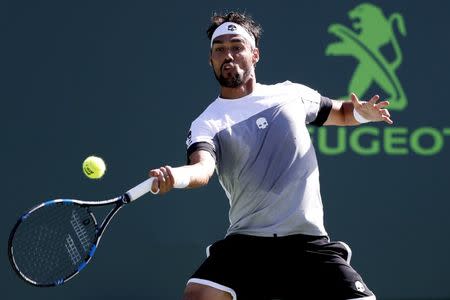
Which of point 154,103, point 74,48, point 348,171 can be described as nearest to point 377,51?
point 348,171

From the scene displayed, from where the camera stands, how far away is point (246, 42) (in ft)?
14.4

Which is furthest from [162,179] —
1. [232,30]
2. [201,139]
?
[232,30]

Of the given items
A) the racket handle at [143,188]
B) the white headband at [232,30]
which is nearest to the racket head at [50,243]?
the racket handle at [143,188]

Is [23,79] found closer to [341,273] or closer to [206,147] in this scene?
[206,147]

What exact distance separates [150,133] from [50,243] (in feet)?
5.71

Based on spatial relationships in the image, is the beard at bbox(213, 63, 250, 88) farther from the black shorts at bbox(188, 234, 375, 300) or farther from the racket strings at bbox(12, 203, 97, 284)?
the racket strings at bbox(12, 203, 97, 284)

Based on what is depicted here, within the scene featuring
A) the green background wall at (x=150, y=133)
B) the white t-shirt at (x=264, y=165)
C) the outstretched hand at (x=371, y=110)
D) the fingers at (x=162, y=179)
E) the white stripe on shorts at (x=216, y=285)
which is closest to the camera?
the fingers at (x=162, y=179)

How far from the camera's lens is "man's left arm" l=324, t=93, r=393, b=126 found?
431cm

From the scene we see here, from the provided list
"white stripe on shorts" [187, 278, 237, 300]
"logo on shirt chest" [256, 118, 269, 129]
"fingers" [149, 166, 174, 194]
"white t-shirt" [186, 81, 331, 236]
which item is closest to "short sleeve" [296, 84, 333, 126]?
"white t-shirt" [186, 81, 331, 236]

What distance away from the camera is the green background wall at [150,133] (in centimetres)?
611

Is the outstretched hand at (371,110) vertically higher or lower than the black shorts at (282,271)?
higher

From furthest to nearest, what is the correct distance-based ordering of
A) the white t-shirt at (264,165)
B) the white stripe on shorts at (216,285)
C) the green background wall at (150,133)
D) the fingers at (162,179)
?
the green background wall at (150,133), the white t-shirt at (264,165), the white stripe on shorts at (216,285), the fingers at (162,179)

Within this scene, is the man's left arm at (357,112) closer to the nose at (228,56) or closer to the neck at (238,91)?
the neck at (238,91)

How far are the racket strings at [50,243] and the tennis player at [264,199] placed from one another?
1.87 ft
